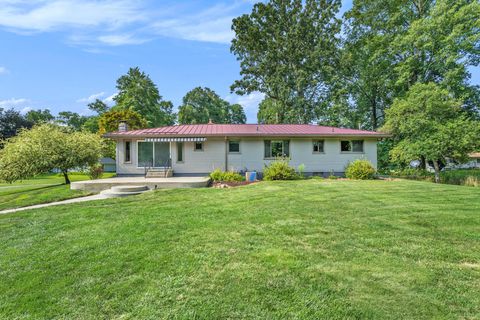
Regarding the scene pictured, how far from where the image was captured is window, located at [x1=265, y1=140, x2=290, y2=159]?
18.0 metres

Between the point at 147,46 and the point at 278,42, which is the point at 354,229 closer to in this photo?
the point at 147,46

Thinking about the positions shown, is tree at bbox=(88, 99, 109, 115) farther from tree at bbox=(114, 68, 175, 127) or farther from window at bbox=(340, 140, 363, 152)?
window at bbox=(340, 140, 363, 152)

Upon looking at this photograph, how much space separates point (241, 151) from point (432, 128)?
14493 millimetres

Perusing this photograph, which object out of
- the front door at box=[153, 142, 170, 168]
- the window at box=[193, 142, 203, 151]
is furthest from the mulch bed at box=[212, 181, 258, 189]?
the front door at box=[153, 142, 170, 168]

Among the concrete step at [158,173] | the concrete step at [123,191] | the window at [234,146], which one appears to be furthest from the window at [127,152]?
the window at [234,146]

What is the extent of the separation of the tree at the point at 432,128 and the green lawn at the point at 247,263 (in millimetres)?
12980

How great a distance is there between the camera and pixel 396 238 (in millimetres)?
4926

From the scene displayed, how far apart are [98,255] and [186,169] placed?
13373 millimetres

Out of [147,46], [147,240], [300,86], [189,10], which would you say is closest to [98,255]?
[147,240]

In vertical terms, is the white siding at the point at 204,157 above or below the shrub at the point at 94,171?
above

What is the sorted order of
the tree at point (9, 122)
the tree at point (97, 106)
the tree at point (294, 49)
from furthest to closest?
the tree at point (97, 106), the tree at point (9, 122), the tree at point (294, 49)

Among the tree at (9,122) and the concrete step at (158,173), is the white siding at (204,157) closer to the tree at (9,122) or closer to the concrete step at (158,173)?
the concrete step at (158,173)

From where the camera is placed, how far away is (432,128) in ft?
59.9

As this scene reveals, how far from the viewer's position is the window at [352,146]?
18.3 meters
